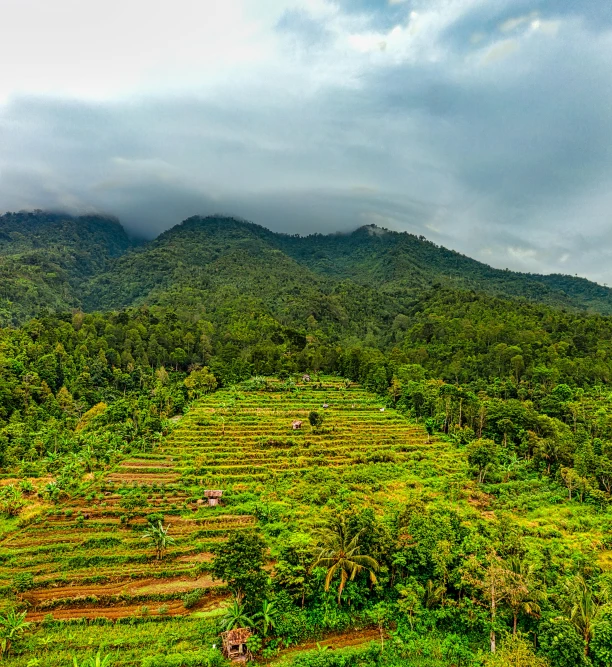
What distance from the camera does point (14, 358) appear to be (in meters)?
58.2

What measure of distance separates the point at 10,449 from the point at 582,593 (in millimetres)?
48545

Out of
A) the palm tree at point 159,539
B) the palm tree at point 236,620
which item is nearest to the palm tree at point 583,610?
the palm tree at point 236,620

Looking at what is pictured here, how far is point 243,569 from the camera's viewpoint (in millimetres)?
18359

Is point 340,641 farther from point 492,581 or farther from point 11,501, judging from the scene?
point 11,501

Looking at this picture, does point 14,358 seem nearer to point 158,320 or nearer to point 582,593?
point 158,320

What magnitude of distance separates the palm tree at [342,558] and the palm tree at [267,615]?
2.75m

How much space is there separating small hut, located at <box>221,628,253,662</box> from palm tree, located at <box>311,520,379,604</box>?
4.47 m

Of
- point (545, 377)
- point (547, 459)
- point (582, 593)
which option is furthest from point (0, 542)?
point (545, 377)

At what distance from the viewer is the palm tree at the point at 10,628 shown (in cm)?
1675

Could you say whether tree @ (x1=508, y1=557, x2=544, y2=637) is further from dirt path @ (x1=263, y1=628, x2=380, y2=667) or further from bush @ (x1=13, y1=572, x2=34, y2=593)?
bush @ (x1=13, y1=572, x2=34, y2=593)

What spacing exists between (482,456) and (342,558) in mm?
21901

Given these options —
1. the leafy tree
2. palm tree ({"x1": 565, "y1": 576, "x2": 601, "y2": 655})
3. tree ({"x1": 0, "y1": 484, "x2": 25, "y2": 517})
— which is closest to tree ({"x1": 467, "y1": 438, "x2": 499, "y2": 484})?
palm tree ({"x1": 565, "y1": 576, "x2": 601, "y2": 655})

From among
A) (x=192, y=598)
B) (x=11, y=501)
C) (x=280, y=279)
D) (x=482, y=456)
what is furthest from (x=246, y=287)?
(x=192, y=598)

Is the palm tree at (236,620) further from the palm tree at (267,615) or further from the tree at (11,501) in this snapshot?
the tree at (11,501)
